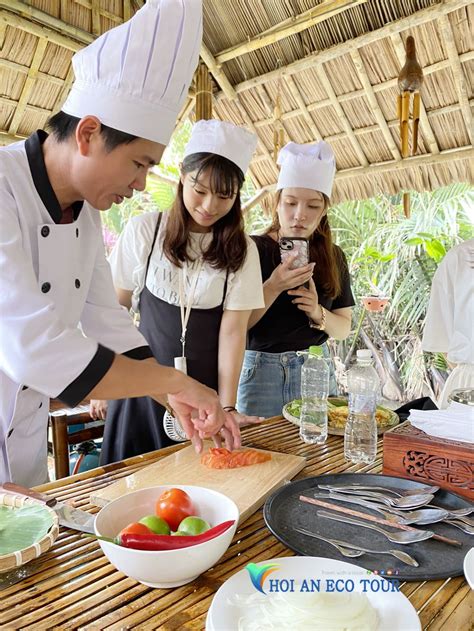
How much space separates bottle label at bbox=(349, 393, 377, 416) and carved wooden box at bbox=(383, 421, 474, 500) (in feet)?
0.80

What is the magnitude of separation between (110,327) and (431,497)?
111 cm

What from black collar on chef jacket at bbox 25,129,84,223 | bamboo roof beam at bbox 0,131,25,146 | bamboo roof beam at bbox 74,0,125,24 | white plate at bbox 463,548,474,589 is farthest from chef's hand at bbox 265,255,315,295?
bamboo roof beam at bbox 74,0,125,24

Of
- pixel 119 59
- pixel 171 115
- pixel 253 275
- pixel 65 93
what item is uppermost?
pixel 65 93

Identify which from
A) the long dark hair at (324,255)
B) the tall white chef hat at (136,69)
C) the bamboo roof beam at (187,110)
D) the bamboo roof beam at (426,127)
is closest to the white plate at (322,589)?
the tall white chef hat at (136,69)

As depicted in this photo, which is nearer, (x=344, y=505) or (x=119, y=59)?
(x=344, y=505)

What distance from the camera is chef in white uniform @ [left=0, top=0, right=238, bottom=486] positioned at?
1.10 m

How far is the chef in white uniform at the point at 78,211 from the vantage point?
110cm

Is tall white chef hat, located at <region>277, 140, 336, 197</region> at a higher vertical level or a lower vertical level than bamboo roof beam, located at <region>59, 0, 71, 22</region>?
lower

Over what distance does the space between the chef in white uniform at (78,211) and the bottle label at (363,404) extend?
0.45 meters

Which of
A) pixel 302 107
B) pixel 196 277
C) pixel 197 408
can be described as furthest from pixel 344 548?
pixel 302 107

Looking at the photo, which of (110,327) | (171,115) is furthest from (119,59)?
(110,327)

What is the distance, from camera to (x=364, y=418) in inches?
65.4

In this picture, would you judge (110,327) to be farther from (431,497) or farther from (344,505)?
(431,497)

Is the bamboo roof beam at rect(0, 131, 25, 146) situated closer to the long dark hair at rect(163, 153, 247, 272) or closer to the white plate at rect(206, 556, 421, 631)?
the long dark hair at rect(163, 153, 247, 272)
